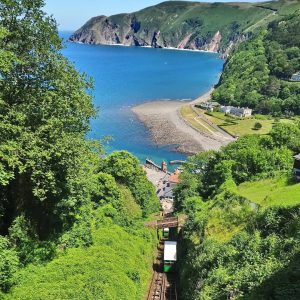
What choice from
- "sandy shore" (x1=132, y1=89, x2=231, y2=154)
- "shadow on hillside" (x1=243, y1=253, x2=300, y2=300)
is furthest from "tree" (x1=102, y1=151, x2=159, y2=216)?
"sandy shore" (x1=132, y1=89, x2=231, y2=154)

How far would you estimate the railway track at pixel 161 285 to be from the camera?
34531mm

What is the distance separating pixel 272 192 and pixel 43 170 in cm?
2432

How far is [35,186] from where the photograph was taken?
1939 cm

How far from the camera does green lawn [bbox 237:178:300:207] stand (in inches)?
1245

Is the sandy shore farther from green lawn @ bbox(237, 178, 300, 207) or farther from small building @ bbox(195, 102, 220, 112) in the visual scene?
green lawn @ bbox(237, 178, 300, 207)

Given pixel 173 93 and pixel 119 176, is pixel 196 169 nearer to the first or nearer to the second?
pixel 119 176

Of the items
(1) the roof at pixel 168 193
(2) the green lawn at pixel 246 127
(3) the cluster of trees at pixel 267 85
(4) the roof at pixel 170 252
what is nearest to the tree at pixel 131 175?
(4) the roof at pixel 170 252

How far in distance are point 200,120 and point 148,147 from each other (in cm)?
3347

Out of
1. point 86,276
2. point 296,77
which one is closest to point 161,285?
point 86,276

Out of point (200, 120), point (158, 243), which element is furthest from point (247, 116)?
point (158, 243)

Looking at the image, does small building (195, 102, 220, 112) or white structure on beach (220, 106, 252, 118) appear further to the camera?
small building (195, 102, 220, 112)

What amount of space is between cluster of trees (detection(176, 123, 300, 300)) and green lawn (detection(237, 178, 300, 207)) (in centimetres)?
150

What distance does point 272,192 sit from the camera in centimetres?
3725

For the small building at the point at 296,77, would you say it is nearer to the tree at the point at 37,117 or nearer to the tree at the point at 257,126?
the tree at the point at 257,126
